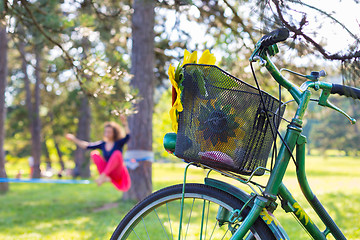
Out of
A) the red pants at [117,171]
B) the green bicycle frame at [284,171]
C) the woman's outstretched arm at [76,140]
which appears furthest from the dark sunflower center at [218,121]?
the woman's outstretched arm at [76,140]

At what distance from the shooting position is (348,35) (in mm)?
1958

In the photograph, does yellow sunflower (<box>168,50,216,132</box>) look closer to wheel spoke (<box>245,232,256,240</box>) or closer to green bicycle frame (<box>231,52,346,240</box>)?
green bicycle frame (<box>231,52,346,240</box>)

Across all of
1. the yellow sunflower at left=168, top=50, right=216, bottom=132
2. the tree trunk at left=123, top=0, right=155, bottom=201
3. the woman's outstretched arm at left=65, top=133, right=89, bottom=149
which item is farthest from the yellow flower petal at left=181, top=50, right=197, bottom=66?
the woman's outstretched arm at left=65, top=133, right=89, bottom=149

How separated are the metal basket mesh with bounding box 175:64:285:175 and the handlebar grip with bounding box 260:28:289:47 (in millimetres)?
185

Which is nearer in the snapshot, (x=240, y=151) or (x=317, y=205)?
Result: (x=240, y=151)

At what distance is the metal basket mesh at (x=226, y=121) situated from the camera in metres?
1.62

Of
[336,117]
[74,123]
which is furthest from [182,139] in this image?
[336,117]

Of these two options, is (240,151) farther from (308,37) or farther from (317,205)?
(308,37)

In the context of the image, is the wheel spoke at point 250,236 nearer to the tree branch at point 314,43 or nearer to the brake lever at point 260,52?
the brake lever at point 260,52

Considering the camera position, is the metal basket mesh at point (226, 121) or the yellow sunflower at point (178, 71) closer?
the metal basket mesh at point (226, 121)

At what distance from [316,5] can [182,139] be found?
959mm

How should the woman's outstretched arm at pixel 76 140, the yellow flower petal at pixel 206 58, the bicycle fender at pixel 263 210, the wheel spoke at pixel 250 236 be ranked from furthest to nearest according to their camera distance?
1. the woman's outstretched arm at pixel 76 140
2. the yellow flower petal at pixel 206 58
3. the wheel spoke at pixel 250 236
4. the bicycle fender at pixel 263 210

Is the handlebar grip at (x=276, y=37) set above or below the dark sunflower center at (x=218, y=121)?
above

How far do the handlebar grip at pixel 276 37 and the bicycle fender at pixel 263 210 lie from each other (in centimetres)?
A: 60
